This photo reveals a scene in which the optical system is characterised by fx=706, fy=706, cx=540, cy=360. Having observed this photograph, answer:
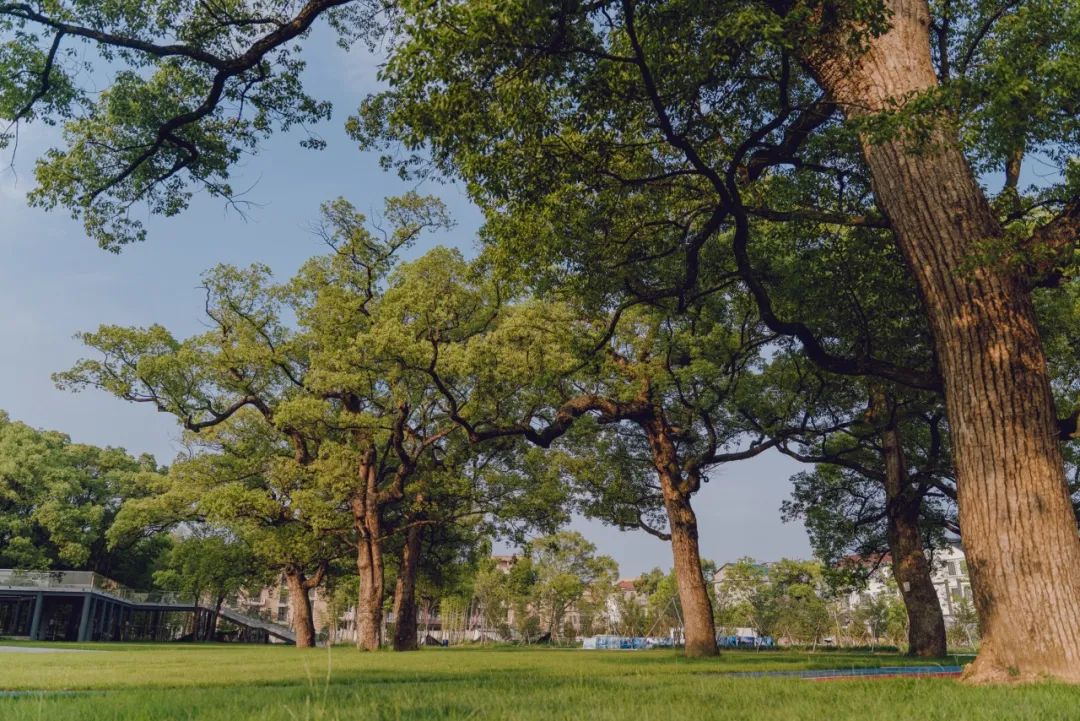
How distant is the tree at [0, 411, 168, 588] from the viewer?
42.8 metres

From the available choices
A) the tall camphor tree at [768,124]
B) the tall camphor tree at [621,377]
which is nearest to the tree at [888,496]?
the tall camphor tree at [621,377]

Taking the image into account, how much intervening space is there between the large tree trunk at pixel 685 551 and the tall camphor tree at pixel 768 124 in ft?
31.8

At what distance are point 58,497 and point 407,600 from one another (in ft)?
99.0

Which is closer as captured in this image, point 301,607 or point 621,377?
point 621,377

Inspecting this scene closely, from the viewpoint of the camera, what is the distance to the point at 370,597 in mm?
24656

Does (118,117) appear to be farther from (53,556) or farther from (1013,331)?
(53,556)

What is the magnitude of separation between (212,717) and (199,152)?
28.7 feet

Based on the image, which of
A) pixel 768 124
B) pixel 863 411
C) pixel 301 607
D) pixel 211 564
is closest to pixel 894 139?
pixel 768 124

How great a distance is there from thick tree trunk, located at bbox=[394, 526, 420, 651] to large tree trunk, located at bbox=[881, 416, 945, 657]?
52.4 feet

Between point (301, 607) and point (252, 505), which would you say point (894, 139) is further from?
point (301, 607)

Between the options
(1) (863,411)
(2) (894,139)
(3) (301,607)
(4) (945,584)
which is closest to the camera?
(2) (894,139)

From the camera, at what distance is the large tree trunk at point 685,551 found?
17.8m

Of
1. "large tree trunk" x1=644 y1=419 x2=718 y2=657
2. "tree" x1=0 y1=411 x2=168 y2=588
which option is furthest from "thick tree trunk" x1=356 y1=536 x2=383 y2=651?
"tree" x1=0 y1=411 x2=168 y2=588

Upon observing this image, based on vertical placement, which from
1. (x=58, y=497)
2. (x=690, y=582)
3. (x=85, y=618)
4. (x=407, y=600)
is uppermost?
(x=58, y=497)
